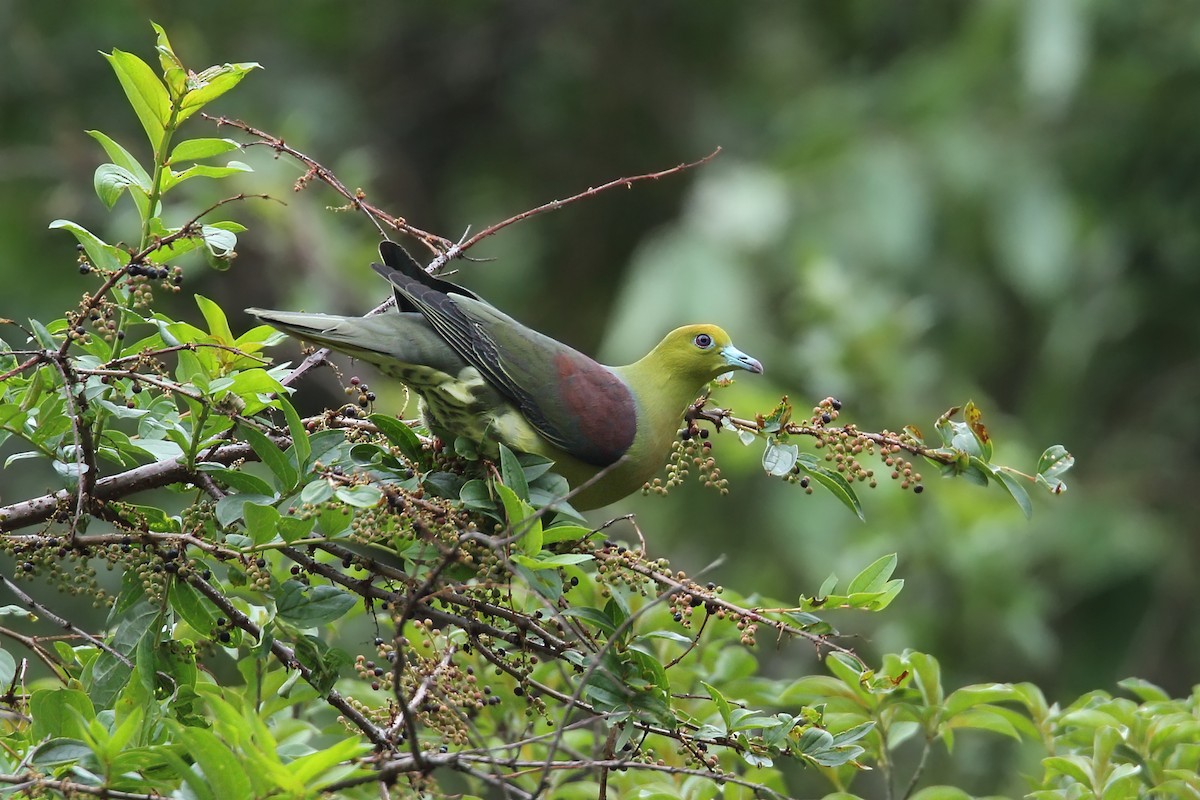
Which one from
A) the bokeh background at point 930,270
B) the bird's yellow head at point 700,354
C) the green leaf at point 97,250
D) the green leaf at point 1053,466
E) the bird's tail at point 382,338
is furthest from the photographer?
the bokeh background at point 930,270

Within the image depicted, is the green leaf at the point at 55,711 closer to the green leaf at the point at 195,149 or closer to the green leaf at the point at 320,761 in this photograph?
the green leaf at the point at 320,761

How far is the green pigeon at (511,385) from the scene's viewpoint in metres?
2.93

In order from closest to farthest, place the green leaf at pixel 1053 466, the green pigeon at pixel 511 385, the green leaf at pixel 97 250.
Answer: the green leaf at pixel 97 250, the green leaf at pixel 1053 466, the green pigeon at pixel 511 385

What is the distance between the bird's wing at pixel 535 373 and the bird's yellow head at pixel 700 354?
20 cm

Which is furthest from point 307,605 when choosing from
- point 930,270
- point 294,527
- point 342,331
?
point 930,270

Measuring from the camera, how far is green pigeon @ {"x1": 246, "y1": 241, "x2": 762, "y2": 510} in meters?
2.93

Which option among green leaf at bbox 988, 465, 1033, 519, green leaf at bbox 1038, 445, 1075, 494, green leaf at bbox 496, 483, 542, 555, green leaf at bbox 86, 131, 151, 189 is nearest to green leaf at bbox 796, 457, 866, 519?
green leaf at bbox 988, 465, 1033, 519

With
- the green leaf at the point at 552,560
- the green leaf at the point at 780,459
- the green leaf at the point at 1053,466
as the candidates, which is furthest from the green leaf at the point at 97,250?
the green leaf at the point at 1053,466

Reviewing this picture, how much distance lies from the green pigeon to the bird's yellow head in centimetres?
6

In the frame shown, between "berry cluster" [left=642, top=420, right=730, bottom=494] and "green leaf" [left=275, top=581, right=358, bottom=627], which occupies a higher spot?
"berry cluster" [left=642, top=420, right=730, bottom=494]

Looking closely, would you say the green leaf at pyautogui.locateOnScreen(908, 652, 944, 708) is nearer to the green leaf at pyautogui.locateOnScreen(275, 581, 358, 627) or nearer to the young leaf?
the green leaf at pyautogui.locateOnScreen(275, 581, 358, 627)

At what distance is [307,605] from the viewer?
2.33 m

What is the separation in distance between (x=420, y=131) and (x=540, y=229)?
1901 millimetres

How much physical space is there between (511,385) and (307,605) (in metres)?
0.87
